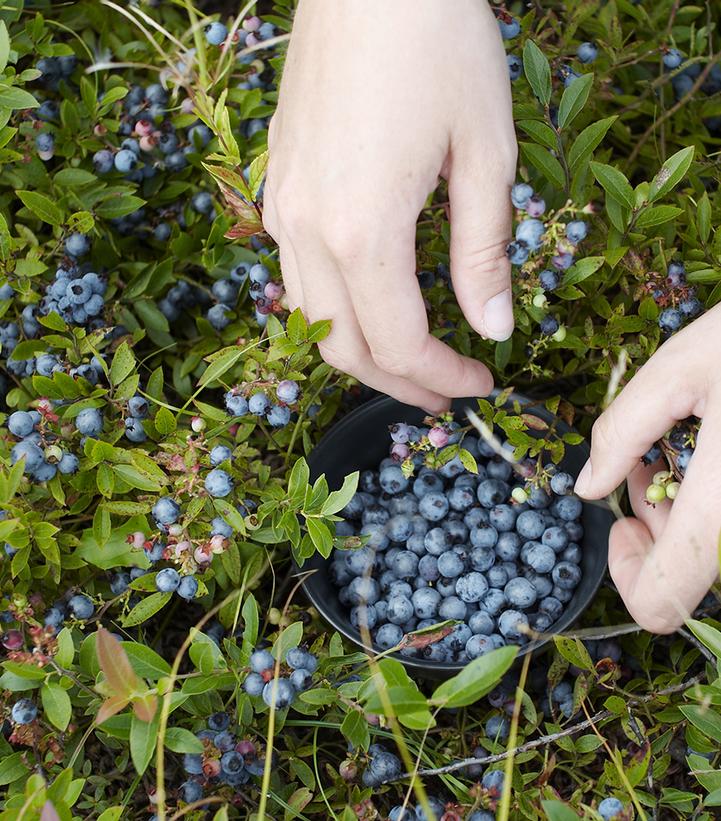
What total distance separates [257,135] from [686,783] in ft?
5.12

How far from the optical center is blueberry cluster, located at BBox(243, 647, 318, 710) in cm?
149

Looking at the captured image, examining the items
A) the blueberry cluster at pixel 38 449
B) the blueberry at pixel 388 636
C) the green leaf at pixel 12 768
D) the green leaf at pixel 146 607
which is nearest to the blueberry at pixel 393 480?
the blueberry at pixel 388 636

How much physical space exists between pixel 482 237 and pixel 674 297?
421 millimetres

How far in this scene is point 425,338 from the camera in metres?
1.47

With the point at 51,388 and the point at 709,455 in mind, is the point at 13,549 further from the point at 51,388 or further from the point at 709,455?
the point at 709,455

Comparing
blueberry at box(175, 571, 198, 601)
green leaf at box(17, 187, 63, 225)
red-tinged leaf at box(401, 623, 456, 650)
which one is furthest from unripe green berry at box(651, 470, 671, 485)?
green leaf at box(17, 187, 63, 225)

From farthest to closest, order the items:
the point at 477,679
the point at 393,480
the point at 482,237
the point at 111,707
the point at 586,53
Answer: the point at 586,53 → the point at 393,480 → the point at 482,237 → the point at 111,707 → the point at 477,679

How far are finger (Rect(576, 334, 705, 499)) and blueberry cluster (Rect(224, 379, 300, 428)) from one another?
20.5 inches

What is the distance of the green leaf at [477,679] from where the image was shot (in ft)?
3.90

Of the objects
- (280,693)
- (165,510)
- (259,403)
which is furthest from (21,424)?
(280,693)

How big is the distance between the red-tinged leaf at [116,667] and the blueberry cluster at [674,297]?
1050 mm

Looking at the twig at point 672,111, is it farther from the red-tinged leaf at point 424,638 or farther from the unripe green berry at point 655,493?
the red-tinged leaf at point 424,638

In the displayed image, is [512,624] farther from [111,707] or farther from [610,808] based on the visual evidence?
[111,707]

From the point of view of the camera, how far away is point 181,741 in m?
1.42
